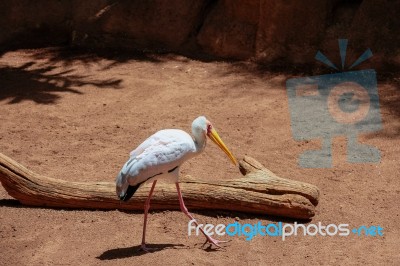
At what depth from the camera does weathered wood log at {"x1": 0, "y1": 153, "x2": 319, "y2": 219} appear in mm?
5715

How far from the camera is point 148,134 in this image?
7.82m

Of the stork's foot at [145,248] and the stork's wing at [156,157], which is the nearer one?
the stork's wing at [156,157]

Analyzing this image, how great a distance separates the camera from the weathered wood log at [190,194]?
225 inches

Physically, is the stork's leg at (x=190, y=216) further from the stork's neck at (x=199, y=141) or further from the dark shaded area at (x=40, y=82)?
the dark shaded area at (x=40, y=82)

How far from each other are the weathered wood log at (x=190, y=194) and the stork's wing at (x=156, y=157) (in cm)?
71

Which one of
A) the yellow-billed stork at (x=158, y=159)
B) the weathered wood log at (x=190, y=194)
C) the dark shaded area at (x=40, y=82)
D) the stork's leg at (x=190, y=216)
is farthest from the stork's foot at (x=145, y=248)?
the dark shaded area at (x=40, y=82)

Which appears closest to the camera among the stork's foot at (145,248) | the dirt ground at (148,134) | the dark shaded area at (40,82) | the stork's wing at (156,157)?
the stork's wing at (156,157)

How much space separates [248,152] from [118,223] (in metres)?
1.91

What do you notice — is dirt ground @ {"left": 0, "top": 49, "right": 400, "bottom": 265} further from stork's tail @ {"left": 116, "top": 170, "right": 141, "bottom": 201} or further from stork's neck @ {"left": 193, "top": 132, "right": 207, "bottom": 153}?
stork's neck @ {"left": 193, "top": 132, "right": 207, "bottom": 153}

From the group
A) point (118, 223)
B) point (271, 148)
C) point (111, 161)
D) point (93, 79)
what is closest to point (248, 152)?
point (271, 148)

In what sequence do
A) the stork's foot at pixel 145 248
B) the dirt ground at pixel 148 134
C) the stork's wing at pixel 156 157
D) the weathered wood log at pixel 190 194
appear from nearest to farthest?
the stork's wing at pixel 156 157
the stork's foot at pixel 145 248
the dirt ground at pixel 148 134
the weathered wood log at pixel 190 194

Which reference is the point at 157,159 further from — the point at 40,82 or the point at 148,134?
the point at 40,82

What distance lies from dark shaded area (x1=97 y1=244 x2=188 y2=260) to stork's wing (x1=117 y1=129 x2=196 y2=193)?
480mm

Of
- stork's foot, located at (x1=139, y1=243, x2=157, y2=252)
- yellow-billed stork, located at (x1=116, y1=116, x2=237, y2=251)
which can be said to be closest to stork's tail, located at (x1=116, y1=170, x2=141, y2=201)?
yellow-billed stork, located at (x1=116, y1=116, x2=237, y2=251)
